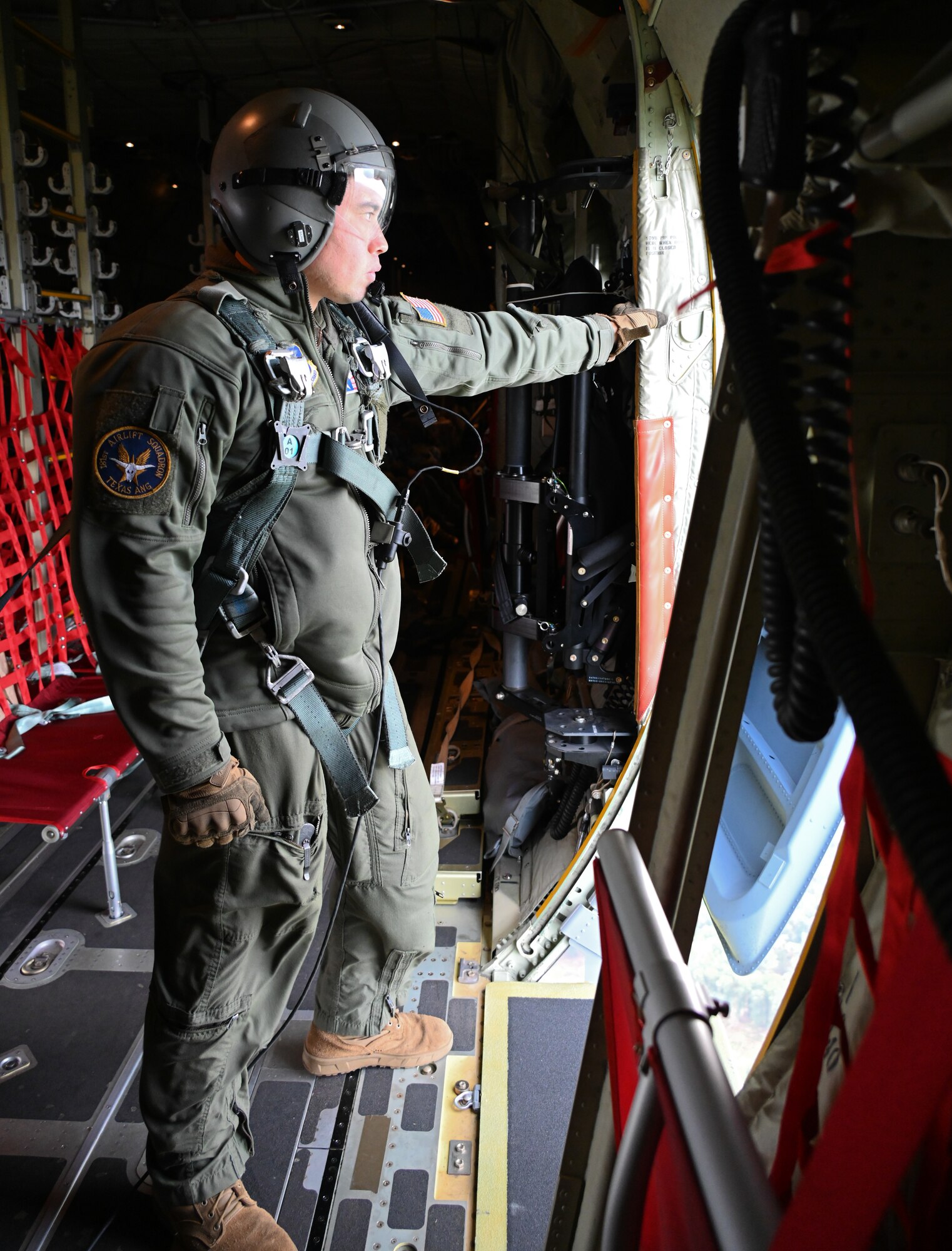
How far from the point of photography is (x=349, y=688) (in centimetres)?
222

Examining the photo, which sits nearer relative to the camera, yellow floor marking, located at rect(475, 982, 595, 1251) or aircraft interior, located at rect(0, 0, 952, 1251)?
aircraft interior, located at rect(0, 0, 952, 1251)

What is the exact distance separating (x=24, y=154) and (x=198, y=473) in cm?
368

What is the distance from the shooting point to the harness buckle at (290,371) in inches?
74.7

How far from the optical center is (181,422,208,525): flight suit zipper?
1.83 meters

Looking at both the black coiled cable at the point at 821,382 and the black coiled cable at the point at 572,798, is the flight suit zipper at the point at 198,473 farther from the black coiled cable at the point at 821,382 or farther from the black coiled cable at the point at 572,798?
the black coiled cable at the point at 572,798

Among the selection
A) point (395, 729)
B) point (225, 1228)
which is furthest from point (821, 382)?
point (225, 1228)

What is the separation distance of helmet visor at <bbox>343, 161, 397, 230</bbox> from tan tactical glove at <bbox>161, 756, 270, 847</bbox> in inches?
53.8

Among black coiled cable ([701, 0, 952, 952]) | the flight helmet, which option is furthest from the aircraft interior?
the flight helmet

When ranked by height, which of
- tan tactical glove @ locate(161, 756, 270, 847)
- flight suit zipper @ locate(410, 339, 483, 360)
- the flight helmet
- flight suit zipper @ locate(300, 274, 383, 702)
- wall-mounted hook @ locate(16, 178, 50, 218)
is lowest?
tan tactical glove @ locate(161, 756, 270, 847)

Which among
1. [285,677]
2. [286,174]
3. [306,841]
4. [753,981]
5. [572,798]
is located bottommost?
[753,981]

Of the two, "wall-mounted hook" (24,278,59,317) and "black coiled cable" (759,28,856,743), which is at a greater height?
"wall-mounted hook" (24,278,59,317)

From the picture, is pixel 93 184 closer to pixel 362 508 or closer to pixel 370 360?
pixel 370 360

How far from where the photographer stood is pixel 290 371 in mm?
1907

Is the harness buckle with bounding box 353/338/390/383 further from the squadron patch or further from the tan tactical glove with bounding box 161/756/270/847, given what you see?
the tan tactical glove with bounding box 161/756/270/847
